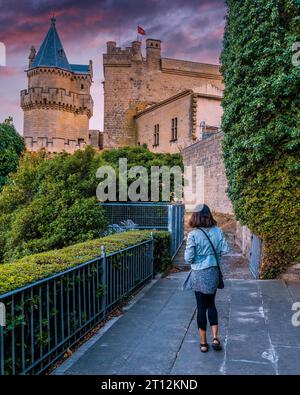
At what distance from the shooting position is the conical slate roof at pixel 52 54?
4933 cm

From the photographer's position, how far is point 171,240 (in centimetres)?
1138

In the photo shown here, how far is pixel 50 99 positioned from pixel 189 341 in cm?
4719

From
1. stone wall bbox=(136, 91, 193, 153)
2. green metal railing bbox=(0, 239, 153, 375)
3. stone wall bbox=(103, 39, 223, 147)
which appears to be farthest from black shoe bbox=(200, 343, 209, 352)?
stone wall bbox=(103, 39, 223, 147)

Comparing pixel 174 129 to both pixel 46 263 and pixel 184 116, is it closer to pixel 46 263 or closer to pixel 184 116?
pixel 184 116

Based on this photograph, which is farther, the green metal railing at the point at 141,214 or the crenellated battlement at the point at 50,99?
the crenellated battlement at the point at 50,99

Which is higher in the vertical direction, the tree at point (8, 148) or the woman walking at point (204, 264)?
the tree at point (8, 148)

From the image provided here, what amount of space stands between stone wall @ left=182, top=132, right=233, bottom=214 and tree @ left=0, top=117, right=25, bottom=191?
11361 mm

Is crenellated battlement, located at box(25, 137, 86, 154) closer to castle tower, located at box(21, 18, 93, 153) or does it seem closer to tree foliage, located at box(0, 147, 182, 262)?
castle tower, located at box(21, 18, 93, 153)

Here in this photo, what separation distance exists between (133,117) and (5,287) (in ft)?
147

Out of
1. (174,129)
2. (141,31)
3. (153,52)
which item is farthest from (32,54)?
(174,129)

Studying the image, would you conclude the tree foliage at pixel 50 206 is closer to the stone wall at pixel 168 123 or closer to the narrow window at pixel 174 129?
the stone wall at pixel 168 123

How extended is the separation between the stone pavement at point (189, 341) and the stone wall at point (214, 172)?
45.6 ft

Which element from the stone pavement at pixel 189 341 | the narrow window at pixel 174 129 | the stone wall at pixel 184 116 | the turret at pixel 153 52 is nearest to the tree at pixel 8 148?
the stone wall at pixel 184 116

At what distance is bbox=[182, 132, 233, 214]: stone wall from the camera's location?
2158cm
